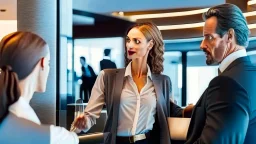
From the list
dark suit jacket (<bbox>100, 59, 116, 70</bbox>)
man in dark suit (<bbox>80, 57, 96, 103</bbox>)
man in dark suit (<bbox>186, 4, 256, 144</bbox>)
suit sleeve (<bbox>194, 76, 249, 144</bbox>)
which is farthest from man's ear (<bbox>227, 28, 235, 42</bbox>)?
dark suit jacket (<bbox>100, 59, 116, 70</bbox>)

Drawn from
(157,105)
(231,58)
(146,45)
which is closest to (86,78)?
(146,45)

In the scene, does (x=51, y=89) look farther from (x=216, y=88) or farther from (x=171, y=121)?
(x=216, y=88)

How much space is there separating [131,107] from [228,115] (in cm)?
103

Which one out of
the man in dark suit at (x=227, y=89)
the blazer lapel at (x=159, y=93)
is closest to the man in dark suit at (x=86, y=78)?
the blazer lapel at (x=159, y=93)

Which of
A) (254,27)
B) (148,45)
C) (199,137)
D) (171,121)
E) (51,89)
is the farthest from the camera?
(254,27)

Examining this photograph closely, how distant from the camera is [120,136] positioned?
2.14 m

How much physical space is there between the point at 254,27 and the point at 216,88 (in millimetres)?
4221

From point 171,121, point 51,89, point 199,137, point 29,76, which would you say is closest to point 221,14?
point 199,137

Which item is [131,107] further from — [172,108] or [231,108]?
[231,108]

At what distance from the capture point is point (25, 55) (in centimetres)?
116

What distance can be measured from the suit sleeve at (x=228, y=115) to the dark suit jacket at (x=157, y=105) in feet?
3.03

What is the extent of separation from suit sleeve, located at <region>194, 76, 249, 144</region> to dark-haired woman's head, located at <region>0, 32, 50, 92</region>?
0.56 metres

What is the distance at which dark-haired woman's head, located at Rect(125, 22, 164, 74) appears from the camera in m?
2.25

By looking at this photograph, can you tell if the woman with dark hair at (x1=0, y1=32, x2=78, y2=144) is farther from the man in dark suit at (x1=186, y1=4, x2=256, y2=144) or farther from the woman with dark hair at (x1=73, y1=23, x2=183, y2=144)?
the woman with dark hair at (x1=73, y1=23, x2=183, y2=144)
